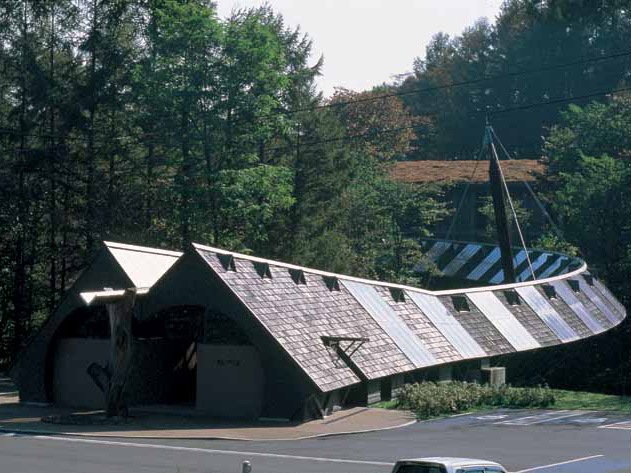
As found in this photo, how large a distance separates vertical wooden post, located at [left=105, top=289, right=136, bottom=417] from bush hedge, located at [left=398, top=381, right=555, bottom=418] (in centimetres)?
838

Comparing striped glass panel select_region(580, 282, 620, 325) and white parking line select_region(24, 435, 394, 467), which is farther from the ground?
striped glass panel select_region(580, 282, 620, 325)

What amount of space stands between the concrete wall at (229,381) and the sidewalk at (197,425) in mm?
604

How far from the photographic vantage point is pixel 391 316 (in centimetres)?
3475

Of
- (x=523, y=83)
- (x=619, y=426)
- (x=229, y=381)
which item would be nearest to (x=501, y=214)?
(x=619, y=426)

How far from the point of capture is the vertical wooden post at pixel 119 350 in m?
29.1

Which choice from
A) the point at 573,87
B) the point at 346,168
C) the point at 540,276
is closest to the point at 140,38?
the point at 346,168

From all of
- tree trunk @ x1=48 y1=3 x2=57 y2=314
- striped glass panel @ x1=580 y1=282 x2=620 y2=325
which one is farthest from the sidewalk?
tree trunk @ x1=48 y1=3 x2=57 y2=314

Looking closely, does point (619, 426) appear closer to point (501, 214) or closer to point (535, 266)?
point (501, 214)

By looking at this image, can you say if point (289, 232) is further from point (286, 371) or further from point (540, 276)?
point (286, 371)

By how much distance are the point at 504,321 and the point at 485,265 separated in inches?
927

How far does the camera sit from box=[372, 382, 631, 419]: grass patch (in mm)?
31391

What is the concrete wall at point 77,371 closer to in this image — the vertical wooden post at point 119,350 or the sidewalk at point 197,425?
the sidewalk at point 197,425

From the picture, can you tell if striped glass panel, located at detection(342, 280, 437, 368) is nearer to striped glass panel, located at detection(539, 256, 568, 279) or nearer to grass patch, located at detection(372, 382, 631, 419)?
grass patch, located at detection(372, 382, 631, 419)

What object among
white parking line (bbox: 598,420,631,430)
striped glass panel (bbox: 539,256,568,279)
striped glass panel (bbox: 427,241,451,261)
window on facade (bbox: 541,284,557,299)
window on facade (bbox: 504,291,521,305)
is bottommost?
white parking line (bbox: 598,420,631,430)
